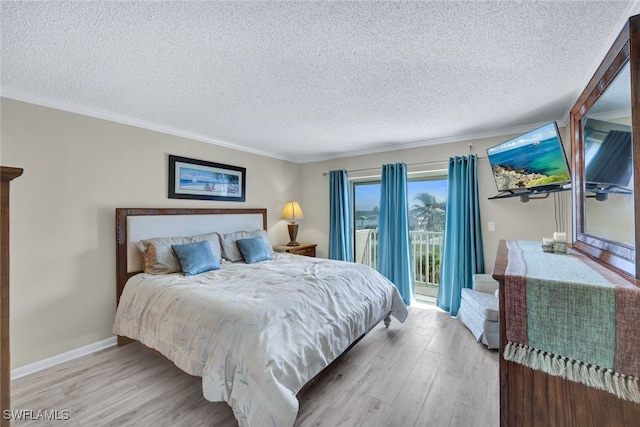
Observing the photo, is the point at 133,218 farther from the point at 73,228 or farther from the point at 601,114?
the point at 601,114

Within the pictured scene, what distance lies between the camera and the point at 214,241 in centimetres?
333

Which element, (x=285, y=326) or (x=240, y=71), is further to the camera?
(x=240, y=71)

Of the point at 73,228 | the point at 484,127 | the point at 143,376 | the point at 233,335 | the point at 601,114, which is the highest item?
the point at 484,127

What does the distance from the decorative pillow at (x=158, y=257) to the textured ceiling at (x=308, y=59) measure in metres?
1.35

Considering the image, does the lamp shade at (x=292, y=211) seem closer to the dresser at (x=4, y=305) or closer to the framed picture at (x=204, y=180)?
the framed picture at (x=204, y=180)

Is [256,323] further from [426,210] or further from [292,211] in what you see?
[426,210]

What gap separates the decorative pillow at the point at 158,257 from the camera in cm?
274

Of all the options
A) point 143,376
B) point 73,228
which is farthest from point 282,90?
point 143,376

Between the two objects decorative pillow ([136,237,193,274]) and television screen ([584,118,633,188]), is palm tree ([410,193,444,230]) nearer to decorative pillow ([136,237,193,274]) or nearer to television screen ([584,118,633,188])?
television screen ([584,118,633,188])

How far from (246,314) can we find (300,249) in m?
2.73

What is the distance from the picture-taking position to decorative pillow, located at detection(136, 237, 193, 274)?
2.74 meters

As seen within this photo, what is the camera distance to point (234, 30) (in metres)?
1.52

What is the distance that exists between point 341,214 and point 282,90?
260cm

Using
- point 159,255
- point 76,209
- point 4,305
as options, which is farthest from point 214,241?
point 4,305
